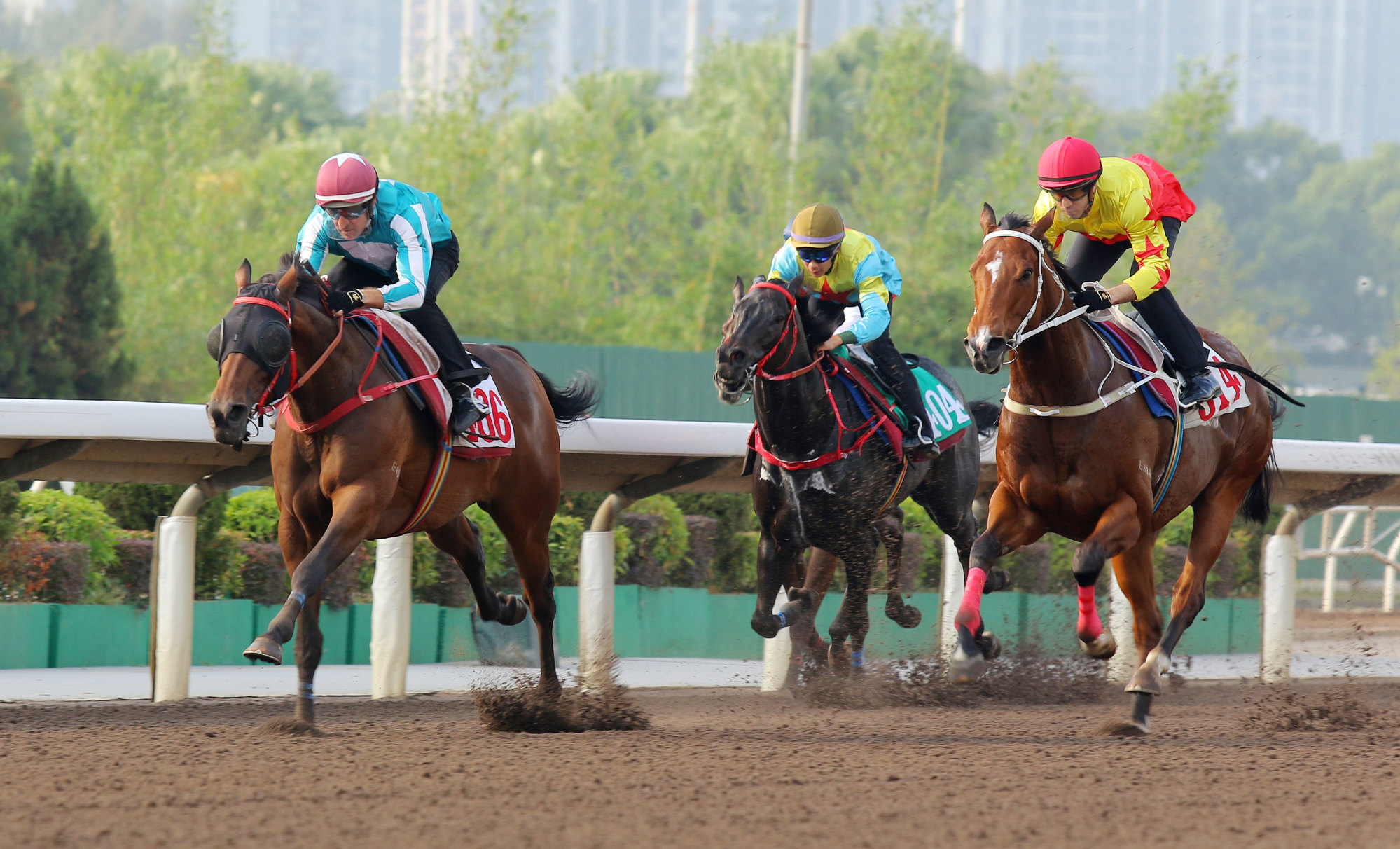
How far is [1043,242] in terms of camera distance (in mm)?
5070

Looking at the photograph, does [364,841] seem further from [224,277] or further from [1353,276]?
[1353,276]

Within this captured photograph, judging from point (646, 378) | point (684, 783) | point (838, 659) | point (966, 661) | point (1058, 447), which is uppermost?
point (646, 378)

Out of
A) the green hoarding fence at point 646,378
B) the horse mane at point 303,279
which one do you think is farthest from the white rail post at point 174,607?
the green hoarding fence at point 646,378

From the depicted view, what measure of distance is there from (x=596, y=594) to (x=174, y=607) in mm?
1741

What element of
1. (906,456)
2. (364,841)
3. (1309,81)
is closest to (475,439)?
(906,456)

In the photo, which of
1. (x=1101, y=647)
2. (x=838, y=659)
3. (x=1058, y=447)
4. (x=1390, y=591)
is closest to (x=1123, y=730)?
(x=1101, y=647)

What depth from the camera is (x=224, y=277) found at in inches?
704

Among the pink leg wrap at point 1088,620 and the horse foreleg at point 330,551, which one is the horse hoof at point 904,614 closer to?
the pink leg wrap at point 1088,620

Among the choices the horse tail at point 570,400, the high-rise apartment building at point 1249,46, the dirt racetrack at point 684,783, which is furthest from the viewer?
the high-rise apartment building at point 1249,46

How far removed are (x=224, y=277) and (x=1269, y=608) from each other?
13.4m

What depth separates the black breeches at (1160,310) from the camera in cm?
567

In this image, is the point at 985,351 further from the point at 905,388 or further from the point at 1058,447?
the point at 905,388

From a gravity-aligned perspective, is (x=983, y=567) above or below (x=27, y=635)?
above

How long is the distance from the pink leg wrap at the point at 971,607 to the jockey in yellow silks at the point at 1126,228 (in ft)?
3.33
